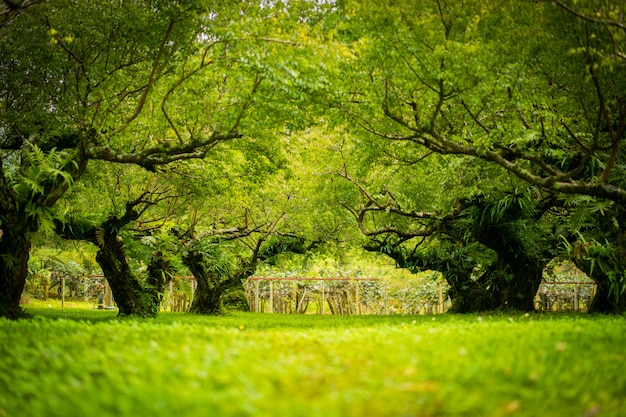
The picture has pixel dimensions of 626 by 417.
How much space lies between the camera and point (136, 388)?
132 inches

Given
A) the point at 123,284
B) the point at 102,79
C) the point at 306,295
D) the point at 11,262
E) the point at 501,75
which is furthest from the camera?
the point at 306,295

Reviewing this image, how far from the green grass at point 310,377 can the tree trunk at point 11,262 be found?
178 inches

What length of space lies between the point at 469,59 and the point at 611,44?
6.58ft

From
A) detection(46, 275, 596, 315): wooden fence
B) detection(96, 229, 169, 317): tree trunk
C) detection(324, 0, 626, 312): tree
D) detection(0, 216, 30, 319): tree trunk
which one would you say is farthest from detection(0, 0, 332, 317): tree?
detection(46, 275, 596, 315): wooden fence

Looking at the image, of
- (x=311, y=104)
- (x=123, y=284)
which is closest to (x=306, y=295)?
(x=123, y=284)

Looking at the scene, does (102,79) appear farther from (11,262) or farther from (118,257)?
(118,257)

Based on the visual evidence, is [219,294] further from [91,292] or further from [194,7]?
[91,292]

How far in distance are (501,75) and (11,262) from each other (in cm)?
893

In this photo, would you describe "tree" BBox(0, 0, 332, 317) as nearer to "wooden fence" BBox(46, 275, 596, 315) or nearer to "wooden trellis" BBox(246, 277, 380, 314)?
"wooden fence" BBox(46, 275, 596, 315)

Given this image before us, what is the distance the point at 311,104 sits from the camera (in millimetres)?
11305

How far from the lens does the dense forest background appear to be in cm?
902

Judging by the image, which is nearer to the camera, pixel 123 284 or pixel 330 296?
pixel 123 284

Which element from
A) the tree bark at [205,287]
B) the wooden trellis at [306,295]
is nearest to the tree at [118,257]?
the tree bark at [205,287]

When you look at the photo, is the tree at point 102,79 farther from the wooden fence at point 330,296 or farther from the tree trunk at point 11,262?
the wooden fence at point 330,296
